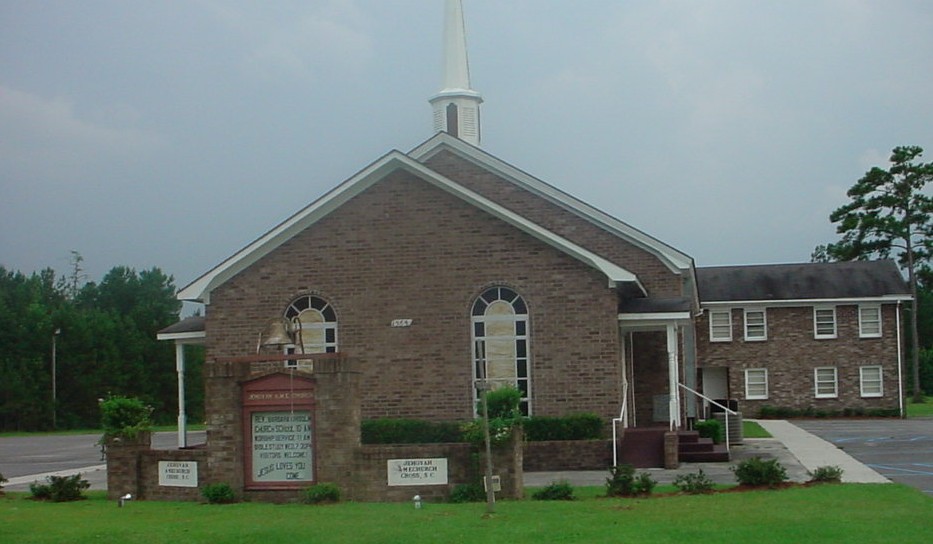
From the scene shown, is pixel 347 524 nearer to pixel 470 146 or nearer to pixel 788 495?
pixel 788 495

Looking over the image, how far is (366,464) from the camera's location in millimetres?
18797

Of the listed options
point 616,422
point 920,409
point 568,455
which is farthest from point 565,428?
point 920,409

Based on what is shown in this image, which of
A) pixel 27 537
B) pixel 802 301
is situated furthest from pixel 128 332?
pixel 27 537

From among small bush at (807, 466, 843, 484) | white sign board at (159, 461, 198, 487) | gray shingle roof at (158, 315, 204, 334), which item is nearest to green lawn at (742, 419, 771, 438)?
small bush at (807, 466, 843, 484)

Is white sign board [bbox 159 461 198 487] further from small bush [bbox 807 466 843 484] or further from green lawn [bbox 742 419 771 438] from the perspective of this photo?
green lawn [bbox 742 419 771 438]

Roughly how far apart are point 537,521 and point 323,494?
4.76m

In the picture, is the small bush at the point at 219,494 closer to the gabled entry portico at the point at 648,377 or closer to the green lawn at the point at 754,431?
the gabled entry portico at the point at 648,377

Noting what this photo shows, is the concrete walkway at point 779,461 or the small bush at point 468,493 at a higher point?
the small bush at point 468,493

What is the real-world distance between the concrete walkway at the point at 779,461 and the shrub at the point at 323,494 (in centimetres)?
438

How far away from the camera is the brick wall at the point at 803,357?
5047 centimetres

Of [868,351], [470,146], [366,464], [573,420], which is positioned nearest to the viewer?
[366,464]

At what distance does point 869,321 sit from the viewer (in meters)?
50.9

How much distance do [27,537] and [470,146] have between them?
18.2 metres

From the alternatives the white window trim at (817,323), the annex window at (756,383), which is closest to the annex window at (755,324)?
the annex window at (756,383)
